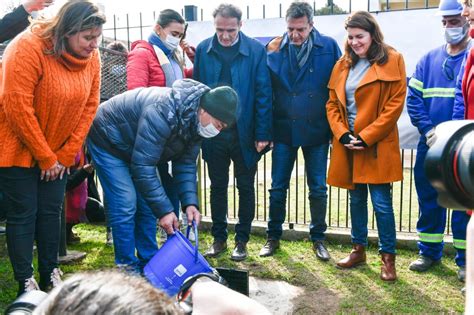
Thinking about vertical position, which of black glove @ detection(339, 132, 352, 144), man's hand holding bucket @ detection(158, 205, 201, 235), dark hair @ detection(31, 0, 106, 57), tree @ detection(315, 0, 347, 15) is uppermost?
tree @ detection(315, 0, 347, 15)

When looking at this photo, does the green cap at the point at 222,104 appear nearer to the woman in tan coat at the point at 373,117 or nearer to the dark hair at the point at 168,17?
the woman in tan coat at the point at 373,117

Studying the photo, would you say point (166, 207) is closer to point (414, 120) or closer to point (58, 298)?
point (414, 120)

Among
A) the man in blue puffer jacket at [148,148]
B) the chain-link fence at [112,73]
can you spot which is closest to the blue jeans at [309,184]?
the man in blue puffer jacket at [148,148]

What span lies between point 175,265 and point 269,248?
179 centimetres

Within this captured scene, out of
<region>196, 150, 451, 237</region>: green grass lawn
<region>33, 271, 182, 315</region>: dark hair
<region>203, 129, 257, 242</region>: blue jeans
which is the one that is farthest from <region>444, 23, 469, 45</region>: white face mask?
<region>33, 271, 182, 315</region>: dark hair

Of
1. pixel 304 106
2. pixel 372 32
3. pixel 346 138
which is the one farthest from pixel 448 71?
pixel 304 106

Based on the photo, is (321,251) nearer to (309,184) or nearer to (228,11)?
(309,184)

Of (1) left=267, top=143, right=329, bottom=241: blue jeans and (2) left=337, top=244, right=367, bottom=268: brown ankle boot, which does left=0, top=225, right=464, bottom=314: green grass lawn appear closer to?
(2) left=337, top=244, right=367, bottom=268: brown ankle boot

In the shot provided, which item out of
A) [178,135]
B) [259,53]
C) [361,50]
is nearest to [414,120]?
[361,50]

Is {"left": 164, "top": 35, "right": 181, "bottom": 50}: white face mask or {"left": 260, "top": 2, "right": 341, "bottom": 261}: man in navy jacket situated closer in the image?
{"left": 260, "top": 2, "right": 341, "bottom": 261}: man in navy jacket

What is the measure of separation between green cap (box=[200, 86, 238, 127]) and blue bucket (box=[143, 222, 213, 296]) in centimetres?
77

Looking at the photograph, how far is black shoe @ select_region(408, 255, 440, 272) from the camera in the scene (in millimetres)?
4523

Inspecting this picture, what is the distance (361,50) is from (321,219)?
144cm

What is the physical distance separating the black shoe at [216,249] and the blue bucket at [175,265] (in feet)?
5.04
